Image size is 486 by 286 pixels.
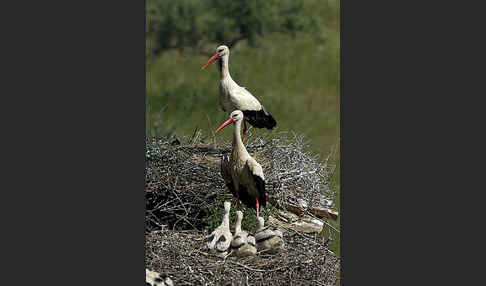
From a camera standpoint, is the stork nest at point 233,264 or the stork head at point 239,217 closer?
the stork nest at point 233,264

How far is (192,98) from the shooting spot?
7.00 metres

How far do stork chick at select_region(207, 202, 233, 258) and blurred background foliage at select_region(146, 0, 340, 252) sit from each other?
69 cm

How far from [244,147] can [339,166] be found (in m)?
1.09

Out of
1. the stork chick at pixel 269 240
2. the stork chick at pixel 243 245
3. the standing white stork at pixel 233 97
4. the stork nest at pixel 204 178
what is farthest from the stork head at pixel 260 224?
the standing white stork at pixel 233 97

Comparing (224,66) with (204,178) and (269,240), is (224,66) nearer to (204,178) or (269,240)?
(204,178)

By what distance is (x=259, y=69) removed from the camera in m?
→ 6.98

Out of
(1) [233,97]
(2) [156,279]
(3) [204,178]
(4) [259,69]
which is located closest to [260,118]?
(1) [233,97]

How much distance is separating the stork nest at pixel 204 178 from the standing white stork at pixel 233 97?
325 millimetres

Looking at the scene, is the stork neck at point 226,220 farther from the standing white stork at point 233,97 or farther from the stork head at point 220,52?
the stork head at point 220,52

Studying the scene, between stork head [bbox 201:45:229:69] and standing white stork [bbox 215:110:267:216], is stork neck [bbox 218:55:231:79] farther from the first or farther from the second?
standing white stork [bbox 215:110:267:216]

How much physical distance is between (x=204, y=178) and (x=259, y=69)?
1086 mm

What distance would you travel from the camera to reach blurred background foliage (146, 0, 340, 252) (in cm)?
689

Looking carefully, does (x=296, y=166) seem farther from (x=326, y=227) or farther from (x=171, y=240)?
(x=171, y=240)

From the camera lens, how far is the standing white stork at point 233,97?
6.71 m
